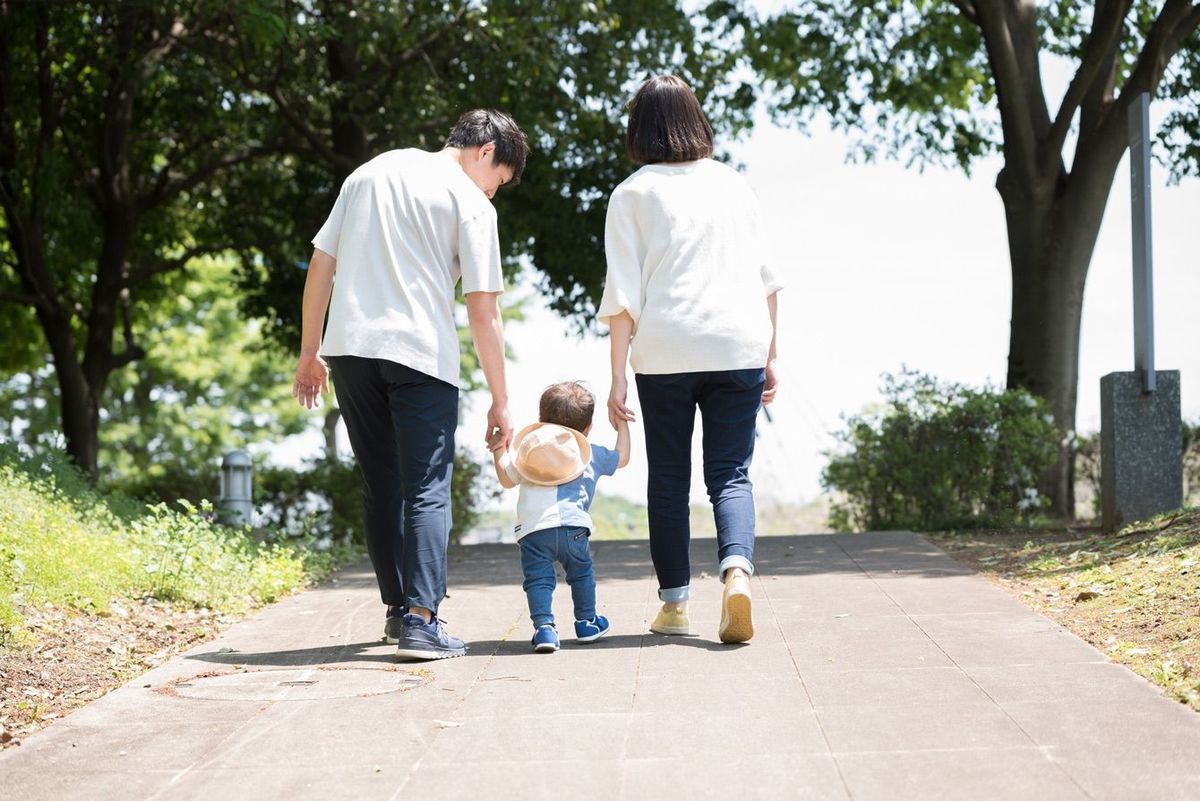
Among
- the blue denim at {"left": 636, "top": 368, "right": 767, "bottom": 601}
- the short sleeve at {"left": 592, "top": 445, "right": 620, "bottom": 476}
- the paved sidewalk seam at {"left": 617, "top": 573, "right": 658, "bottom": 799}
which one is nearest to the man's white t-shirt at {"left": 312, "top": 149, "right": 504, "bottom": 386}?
the short sleeve at {"left": 592, "top": 445, "right": 620, "bottom": 476}

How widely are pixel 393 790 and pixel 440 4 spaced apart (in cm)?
1205

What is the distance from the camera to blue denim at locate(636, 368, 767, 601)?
16.9 ft

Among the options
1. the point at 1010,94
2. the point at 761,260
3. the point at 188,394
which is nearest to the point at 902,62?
the point at 1010,94

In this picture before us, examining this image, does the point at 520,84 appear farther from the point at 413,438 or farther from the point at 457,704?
the point at 457,704

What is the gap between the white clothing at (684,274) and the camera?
505cm

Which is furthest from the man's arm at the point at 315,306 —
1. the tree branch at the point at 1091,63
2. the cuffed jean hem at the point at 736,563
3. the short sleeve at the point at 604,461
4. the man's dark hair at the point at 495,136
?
the tree branch at the point at 1091,63

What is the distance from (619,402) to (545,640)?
936mm

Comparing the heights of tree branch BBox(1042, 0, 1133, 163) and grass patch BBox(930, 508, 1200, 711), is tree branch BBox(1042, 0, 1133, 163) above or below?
above

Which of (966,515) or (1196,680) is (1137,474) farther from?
(1196,680)

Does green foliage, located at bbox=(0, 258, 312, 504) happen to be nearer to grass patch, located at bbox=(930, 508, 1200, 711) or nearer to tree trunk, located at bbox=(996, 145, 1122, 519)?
tree trunk, located at bbox=(996, 145, 1122, 519)

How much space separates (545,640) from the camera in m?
5.08

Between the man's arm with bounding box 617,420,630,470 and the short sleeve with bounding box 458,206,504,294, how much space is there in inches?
28.0

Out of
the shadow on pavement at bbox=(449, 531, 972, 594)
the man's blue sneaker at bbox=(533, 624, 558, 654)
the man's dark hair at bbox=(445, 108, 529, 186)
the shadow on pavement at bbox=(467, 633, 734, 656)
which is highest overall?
the man's dark hair at bbox=(445, 108, 529, 186)

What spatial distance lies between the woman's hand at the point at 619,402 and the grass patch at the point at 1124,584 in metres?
1.91
